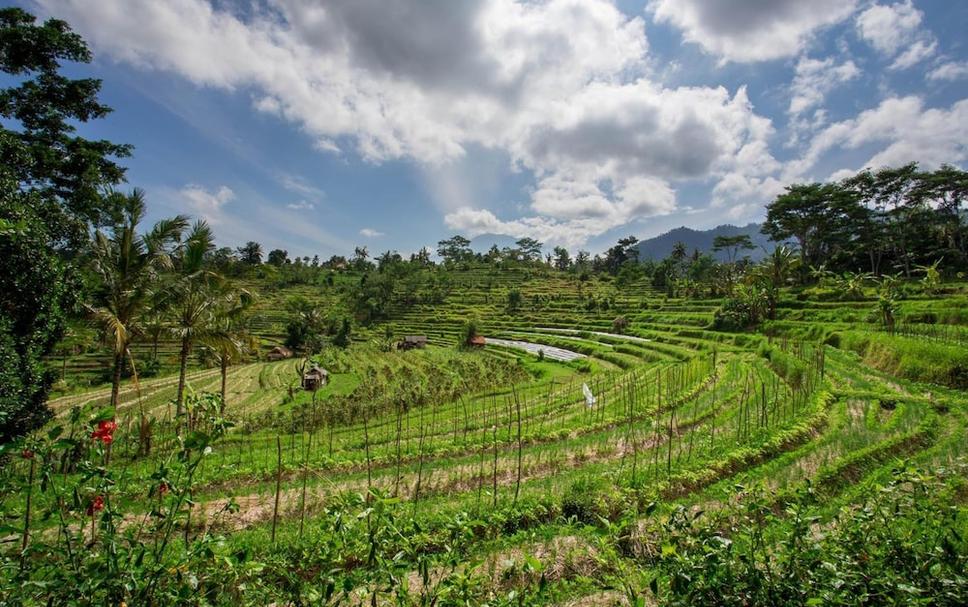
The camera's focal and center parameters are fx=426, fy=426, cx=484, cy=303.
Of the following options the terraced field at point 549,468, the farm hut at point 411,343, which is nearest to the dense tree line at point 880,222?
the terraced field at point 549,468

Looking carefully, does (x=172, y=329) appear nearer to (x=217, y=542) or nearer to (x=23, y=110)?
(x=23, y=110)

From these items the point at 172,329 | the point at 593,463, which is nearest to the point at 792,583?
the point at 593,463

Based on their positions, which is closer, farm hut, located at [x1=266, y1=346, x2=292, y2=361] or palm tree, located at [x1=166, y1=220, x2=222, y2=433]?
palm tree, located at [x1=166, y1=220, x2=222, y2=433]

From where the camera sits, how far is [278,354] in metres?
51.2

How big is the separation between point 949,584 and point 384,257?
376ft

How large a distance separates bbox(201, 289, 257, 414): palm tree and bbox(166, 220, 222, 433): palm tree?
0.59 metres

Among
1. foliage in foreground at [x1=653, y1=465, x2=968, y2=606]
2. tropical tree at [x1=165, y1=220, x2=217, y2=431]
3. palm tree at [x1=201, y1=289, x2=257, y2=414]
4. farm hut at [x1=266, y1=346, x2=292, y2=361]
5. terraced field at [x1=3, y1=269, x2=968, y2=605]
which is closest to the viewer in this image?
foliage in foreground at [x1=653, y1=465, x2=968, y2=606]

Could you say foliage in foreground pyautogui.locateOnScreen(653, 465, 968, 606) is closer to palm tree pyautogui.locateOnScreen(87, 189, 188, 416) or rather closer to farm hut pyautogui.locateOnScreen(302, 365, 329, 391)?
palm tree pyautogui.locateOnScreen(87, 189, 188, 416)

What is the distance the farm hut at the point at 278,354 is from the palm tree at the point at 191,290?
38.1 metres

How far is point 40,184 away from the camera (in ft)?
51.4

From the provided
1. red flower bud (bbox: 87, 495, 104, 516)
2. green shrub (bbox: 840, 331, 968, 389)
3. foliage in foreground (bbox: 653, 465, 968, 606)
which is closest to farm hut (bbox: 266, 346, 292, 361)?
green shrub (bbox: 840, 331, 968, 389)

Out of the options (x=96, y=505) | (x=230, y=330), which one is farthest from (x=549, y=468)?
(x=230, y=330)

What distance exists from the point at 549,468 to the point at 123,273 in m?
13.4

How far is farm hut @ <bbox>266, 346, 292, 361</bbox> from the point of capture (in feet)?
167
